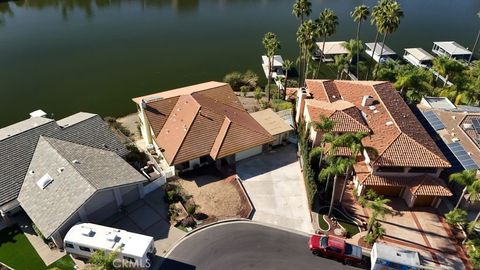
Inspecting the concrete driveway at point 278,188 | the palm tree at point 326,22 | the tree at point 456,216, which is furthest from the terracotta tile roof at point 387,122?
the palm tree at point 326,22

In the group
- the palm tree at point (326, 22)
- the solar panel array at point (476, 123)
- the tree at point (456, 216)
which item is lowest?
the tree at point (456, 216)

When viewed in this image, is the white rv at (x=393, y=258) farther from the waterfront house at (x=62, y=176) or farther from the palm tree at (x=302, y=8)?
the palm tree at (x=302, y=8)

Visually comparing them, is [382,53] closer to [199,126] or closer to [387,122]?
[387,122]

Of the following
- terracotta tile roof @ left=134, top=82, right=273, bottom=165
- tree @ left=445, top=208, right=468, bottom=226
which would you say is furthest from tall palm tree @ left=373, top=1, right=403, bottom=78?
tree @ left=445, top=208, right=468, bottom=226

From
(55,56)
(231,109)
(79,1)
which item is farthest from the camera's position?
(79,1)

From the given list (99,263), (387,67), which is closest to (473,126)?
(387,67)

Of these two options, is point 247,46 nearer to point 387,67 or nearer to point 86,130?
point 387,67
